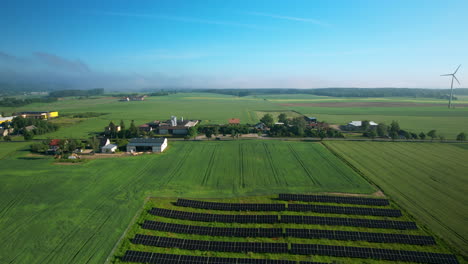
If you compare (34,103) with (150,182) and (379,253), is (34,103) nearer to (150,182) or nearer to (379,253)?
(150,182)

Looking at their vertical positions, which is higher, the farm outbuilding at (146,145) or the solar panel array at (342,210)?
the farm outbuilding at (146,145)

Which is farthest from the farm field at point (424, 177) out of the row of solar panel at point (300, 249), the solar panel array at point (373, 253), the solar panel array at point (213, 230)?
the solar panel array at point (213, 230)

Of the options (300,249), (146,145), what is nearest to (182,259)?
(300,249)

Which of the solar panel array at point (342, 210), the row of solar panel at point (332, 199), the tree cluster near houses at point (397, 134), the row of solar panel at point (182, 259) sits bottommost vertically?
the row of solar panel at point (182, 259)

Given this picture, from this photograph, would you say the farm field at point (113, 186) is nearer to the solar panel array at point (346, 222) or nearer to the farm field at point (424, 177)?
the farm field at point (424, 177)

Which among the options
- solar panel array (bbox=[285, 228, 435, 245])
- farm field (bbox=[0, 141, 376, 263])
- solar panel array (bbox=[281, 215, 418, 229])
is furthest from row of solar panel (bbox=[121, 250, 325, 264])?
solar panel array (bbox=[281, 215, 418, 229])

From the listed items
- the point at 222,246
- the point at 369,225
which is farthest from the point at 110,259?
the point at 369,225

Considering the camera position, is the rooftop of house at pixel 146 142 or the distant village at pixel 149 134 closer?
the distant village at pixel 149 134

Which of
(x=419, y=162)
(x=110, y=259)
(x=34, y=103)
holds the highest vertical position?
(x=34, y=103)
